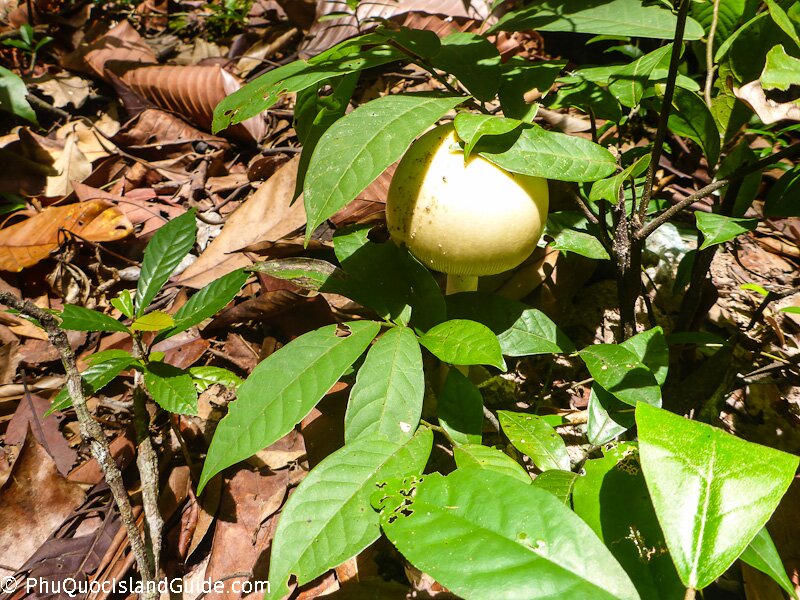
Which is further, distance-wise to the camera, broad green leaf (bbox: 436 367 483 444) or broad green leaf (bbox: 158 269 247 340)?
broad green leaf (bbox: 158 269 247 340)

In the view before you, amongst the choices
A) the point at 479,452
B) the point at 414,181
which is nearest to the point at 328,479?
the point at 479,452

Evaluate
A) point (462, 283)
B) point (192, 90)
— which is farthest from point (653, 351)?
point (192, 90)

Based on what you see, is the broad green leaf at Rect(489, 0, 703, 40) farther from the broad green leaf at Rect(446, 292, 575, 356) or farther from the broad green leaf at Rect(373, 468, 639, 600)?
the broad green leaf at Rect(373, 468, 639, 600)

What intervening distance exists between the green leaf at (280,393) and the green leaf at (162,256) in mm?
714

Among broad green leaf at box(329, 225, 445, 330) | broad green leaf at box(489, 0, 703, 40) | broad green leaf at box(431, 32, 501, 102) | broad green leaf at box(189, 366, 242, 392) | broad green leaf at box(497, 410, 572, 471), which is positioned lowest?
broad green leaf at box(189, 366, 242, 392)

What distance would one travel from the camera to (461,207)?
49.2 inches

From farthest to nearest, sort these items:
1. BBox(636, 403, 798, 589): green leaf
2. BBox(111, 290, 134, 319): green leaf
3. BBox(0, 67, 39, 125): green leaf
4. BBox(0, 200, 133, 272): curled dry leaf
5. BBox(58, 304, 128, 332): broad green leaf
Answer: BBox(0, 67, 39, 125): green leaf → BBox(0, 200, 133, 272): curled dry leaf → BBox(111, 290, 134, 319): green leaf → BBox(58, 304, 128, 332): broad green leaf → BBox(636, 403, 798, 589): green leaf

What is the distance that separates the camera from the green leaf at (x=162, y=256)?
1775 millimetres

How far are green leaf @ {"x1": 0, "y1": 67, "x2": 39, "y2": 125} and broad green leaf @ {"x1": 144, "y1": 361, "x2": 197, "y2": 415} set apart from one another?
7.47 ft

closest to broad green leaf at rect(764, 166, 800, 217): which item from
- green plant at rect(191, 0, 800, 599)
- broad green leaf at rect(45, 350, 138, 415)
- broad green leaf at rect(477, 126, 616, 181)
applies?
green plant at rect(191, 0, 800, 599)

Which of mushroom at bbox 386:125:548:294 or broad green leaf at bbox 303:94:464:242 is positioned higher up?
broad green leaf at bbox 303:94:464:242

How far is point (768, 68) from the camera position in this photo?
1.00 m

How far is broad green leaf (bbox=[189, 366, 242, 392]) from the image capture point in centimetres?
166

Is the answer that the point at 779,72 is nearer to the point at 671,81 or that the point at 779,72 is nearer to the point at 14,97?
the point at 671,81
